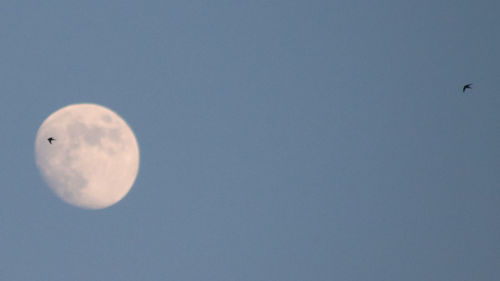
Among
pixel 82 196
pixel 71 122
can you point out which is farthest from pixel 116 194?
pixel 71 122

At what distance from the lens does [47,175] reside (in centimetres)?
13438

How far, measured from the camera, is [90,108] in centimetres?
13862

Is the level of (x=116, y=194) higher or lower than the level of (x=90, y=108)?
lower

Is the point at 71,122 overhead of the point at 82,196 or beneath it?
overhead

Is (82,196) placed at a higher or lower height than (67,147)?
lower

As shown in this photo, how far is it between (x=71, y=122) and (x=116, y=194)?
14.7 m

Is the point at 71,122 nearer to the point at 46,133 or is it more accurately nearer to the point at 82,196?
the point at 46,133

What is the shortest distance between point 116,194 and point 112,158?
6425 mm

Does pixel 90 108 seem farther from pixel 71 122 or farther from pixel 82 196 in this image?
pixel 82 196

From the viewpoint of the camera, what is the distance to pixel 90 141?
137125mm

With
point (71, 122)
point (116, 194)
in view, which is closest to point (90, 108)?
point (71, 122)

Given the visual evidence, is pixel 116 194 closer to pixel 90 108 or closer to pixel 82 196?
pixel 82 196

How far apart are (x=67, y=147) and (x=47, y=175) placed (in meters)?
5.83

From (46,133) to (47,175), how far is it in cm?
723
